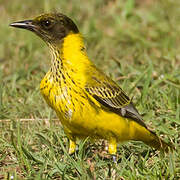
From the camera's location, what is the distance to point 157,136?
211 inches

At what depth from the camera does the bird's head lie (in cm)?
514

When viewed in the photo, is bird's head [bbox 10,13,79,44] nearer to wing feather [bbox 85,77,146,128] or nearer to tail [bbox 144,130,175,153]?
wing feather [bbox 85,77,146,128]

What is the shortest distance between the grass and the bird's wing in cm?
41

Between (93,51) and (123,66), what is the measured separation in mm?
1014

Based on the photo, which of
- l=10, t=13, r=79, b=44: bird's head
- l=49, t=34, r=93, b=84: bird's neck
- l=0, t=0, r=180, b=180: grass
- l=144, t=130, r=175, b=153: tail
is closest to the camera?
l=0, t=0, r=180, b=180: grass

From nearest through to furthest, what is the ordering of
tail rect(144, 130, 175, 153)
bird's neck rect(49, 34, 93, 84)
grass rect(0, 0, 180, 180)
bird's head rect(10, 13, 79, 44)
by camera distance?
grass rect(0, 0, 180, 180) → bird's neck rect(49, 34, 93, 84) → bird's head rect(10, 13, 79, 44) → tail rect(144, 130, 175, 153)

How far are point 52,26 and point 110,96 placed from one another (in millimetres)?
905

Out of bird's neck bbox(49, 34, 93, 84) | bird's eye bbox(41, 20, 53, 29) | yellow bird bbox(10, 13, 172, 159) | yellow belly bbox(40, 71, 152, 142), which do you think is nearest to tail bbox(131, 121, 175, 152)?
yellow bird bbox(10, 13, 172, 159)

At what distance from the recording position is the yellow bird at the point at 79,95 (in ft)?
16.0

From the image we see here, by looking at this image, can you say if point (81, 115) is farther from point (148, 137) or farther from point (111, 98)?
point (148, 137)

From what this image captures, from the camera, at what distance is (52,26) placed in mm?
5141

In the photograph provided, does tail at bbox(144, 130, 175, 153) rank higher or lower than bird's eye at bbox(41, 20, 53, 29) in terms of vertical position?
lower

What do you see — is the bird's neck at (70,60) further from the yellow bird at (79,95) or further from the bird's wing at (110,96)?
the bird's wing at (110,96)

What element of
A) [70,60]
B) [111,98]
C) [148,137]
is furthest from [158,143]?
[70,60]
